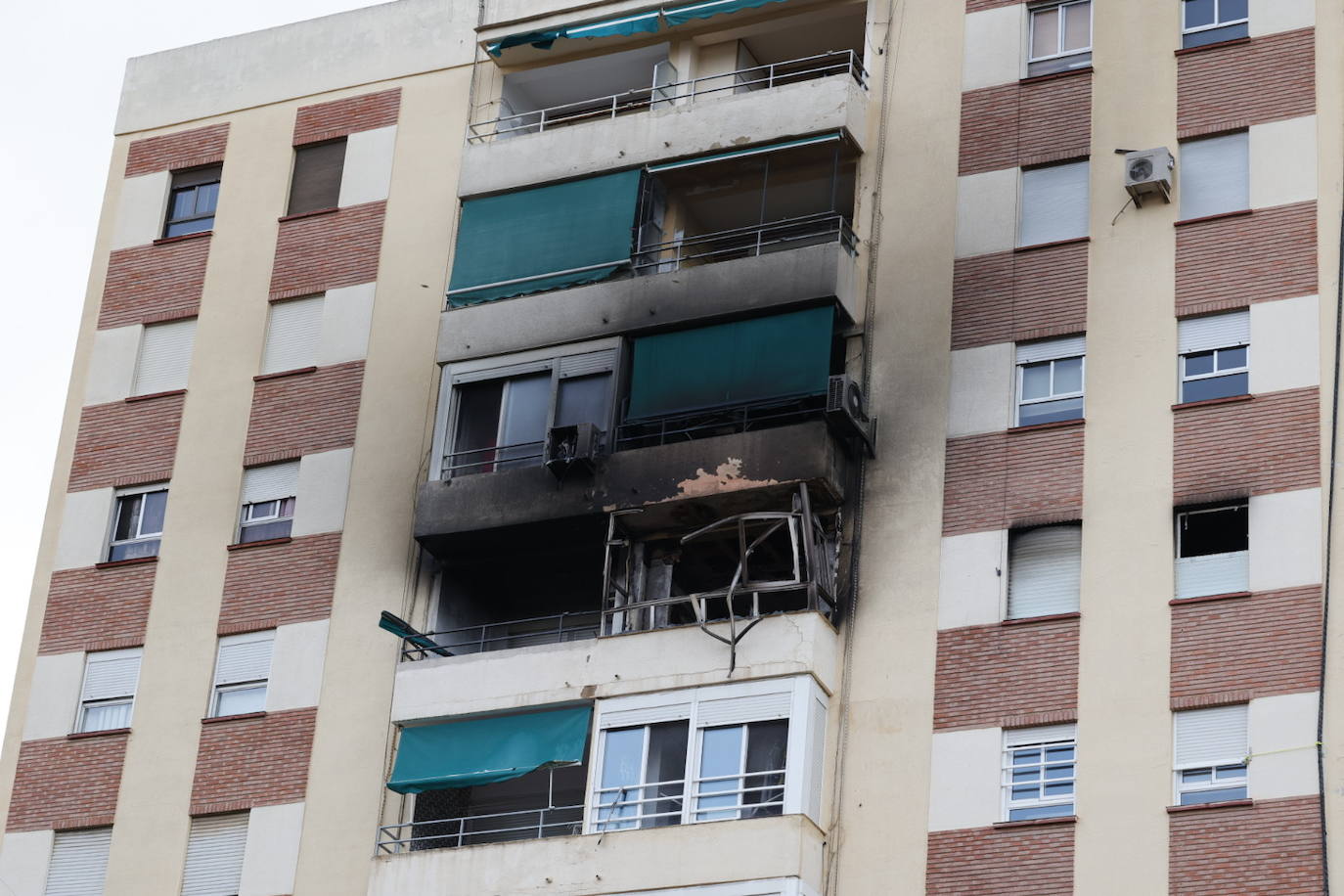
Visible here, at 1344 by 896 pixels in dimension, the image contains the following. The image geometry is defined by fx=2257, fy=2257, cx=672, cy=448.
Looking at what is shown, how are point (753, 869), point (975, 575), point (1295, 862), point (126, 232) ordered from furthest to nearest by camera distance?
point (126, 232) → point (975, 575) → point (753, 869) → point (1295, 862)

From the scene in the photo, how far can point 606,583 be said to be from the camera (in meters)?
34.4

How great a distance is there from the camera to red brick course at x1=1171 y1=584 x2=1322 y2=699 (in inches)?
1185

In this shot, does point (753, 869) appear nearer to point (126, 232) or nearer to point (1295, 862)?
point (1295, 862)

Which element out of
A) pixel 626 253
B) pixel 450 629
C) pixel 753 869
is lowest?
pixel 753 869

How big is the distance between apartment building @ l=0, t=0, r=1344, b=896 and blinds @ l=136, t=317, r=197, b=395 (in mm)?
97

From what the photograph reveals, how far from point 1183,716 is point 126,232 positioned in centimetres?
2236

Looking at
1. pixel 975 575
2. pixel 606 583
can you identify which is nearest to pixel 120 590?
pixel 606 583

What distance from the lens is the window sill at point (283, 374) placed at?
39.1m

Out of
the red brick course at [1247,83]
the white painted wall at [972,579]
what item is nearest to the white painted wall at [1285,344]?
the red brick course at [1247,83]

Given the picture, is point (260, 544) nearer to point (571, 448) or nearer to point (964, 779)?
point (571, 448)

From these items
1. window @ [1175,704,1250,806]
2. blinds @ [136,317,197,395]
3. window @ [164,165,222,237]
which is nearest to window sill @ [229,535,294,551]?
blinds @ [136,317,197,395]

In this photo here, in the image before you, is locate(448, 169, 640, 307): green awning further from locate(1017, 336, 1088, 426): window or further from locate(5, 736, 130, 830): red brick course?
locate(5, 736, 130, 830): red brick course

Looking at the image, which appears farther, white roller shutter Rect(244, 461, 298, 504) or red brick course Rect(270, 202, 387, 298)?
red brick course Rect(270, 202, 387, 298)

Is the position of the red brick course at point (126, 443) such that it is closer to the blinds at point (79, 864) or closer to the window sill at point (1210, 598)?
the blinds at point (79, 864)
